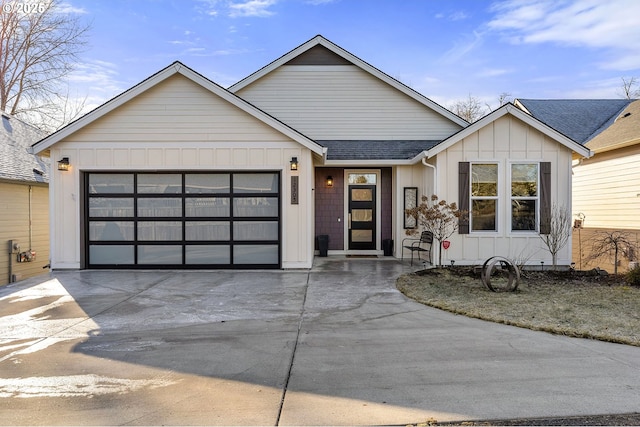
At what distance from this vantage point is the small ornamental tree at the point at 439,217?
9250 mm

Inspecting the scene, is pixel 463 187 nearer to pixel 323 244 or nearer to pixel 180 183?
pixel 323 244

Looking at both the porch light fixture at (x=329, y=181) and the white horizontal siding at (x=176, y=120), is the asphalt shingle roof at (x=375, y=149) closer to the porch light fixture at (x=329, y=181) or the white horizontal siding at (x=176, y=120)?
the porch light fixture at (x=329, y=181)

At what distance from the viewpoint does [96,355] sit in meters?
4.21

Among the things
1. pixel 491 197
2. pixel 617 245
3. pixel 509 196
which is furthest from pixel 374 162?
pixel 617 245

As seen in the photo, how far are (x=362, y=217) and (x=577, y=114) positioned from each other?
1148 cm

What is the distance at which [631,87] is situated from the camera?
29266mm

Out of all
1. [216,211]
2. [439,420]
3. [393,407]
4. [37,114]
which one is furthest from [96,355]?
[37,114]

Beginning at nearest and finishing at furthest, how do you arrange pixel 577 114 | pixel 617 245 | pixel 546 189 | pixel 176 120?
1. pixel 176 120
2. pixel 546 189
3. pixel 617 245
4. pixel 577 114

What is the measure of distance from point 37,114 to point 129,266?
17.0 meters

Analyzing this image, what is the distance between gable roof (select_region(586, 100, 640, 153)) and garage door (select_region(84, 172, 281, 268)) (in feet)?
33.7

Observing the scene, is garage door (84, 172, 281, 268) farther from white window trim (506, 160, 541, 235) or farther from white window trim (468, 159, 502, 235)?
white window trim (506, 160, 541, 235)

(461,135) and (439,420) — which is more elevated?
(461,135)

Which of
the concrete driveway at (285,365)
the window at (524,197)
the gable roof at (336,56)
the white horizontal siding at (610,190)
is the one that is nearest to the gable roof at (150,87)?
the gable roof at (336,56)

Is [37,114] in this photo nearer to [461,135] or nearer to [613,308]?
[461,135]
